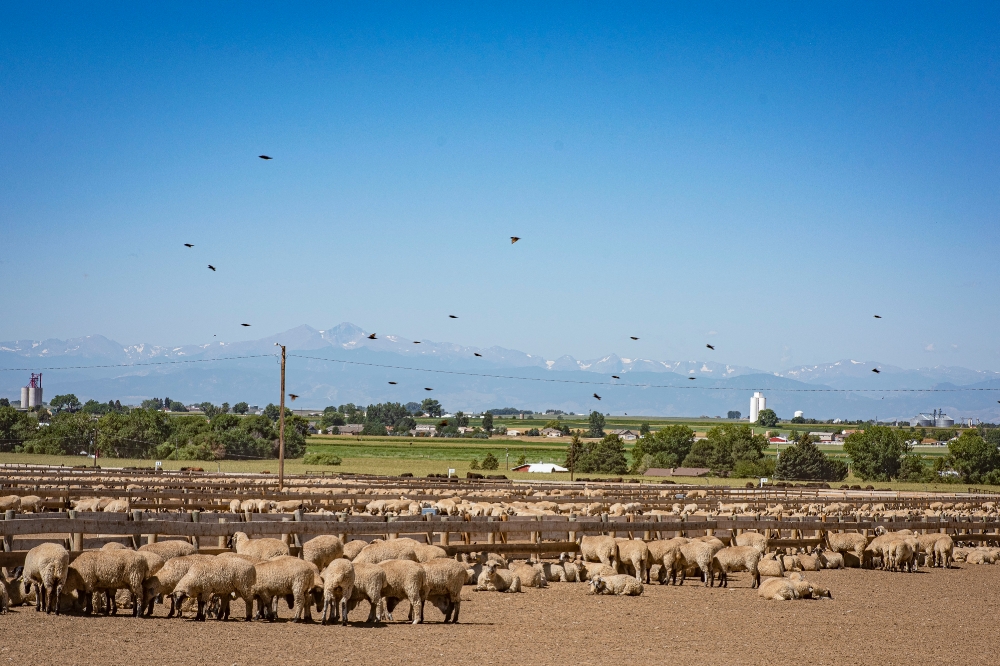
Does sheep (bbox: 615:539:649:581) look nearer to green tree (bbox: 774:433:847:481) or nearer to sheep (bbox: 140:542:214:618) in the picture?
sheep (bbox: 140:542:214:618)

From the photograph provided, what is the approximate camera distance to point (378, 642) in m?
14.1

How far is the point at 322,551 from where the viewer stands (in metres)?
18.7

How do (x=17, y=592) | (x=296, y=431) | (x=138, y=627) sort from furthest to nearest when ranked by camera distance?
(x=296, y=431) → (x=17, y=592) → (x=138, y=627)

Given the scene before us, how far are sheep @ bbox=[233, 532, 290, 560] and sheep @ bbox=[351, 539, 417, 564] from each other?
1228 mm

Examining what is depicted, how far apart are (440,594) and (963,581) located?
15.3 meters

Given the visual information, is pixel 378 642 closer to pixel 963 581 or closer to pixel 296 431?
pixel 963 581

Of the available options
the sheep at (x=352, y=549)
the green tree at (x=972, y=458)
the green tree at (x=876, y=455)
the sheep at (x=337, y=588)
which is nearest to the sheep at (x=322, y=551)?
the sheep at (x=352, y=549)

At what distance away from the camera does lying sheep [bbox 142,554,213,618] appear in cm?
1472

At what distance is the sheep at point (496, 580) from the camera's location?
2016 cm

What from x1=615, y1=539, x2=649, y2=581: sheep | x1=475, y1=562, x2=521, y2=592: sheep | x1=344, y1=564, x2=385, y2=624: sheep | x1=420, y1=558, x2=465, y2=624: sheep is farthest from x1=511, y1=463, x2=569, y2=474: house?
x1=344, y1=564, x2=385, y2=624: sheep

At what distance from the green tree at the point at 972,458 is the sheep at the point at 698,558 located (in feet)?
353

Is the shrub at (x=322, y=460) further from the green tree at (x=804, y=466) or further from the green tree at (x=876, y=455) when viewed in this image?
the green tree at (x=876, y=455)

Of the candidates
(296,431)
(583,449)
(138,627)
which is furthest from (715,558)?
(296,431)

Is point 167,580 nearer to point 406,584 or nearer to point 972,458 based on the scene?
point 406,584
